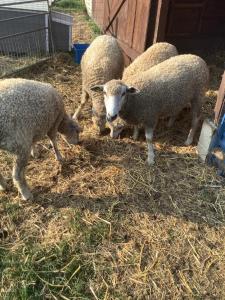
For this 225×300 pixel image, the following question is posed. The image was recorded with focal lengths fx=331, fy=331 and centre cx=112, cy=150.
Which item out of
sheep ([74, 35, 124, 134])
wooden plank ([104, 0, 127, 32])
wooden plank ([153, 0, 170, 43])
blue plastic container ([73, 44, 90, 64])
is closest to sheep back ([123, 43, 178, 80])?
sheep ([74, 35, 124, 134])

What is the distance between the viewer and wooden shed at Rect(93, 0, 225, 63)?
24.2 ft

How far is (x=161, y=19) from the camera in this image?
7.11 metres

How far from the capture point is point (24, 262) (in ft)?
13.0

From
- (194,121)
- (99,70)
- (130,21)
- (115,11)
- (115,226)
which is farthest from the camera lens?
(115,11)

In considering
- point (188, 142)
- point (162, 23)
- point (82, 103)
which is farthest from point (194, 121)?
point (162, 23)

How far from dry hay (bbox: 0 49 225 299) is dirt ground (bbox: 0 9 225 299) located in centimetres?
1

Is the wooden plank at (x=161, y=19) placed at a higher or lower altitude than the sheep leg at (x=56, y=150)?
higher

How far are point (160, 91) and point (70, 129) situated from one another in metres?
1.65

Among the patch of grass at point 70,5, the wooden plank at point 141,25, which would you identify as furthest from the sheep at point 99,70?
the patch of grass at point 70,5

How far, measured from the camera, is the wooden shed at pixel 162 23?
7.38 m

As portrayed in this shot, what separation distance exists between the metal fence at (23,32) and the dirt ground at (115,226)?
376 centimetres

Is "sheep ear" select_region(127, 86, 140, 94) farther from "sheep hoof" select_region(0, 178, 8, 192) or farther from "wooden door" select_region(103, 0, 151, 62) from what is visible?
"wooden door" select_region(103, 0, 151, 62)

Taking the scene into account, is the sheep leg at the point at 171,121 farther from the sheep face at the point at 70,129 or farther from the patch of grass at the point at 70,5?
the patch of grass at the point at 70,5

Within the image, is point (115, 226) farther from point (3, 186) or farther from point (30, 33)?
point (30, 33)
